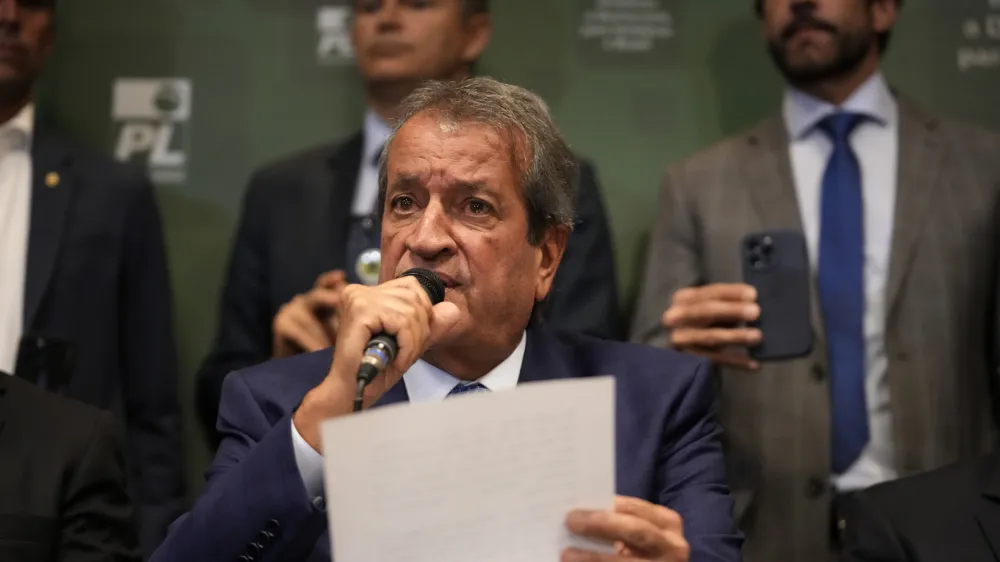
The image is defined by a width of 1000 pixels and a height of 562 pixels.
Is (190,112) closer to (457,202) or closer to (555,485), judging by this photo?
(457,202)

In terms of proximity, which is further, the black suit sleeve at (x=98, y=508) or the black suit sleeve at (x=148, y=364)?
the black suit sleeve at (x=148, y=364)

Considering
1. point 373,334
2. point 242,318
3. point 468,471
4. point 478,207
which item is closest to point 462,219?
point 478,207

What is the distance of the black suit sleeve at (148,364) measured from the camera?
3160 mm

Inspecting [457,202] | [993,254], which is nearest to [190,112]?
[457,202]

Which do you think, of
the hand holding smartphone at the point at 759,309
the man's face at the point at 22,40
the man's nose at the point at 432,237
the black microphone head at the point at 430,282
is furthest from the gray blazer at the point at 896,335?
the man's face at the point at 22,40

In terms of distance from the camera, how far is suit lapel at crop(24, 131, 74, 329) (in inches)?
119

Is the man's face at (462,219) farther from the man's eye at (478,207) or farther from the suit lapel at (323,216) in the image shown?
the suit lapel at (323,216)

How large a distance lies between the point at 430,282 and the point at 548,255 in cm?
46

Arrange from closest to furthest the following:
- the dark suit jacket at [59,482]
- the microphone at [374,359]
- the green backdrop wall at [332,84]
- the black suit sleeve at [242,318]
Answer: the microphone at [374,359], the dark suit jacket at [59,482], the black suit sleeve at [242,318], the green backdrop wall at [332,84]

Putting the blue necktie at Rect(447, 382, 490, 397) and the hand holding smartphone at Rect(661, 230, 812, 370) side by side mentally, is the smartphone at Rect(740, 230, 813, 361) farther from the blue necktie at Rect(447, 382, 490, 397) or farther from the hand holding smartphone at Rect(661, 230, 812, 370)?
the blue necktie at Rect(447, 382, 490, 397)

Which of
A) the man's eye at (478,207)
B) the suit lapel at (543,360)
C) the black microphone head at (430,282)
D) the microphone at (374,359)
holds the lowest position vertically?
the suit lapel at (543,360)

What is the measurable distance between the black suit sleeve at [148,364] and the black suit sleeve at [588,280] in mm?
973

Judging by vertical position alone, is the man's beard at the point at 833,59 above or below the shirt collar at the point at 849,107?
above

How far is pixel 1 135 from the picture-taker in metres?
3.18
